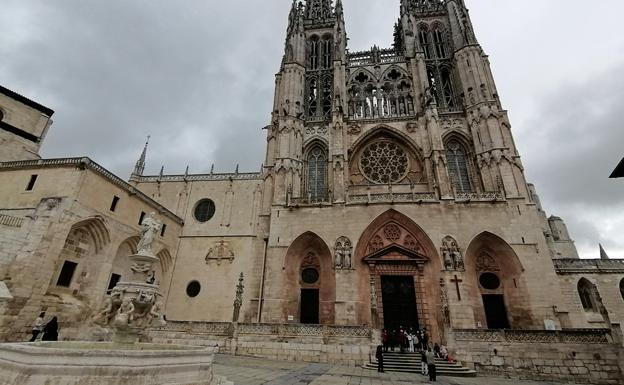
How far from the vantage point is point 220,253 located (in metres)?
19.6

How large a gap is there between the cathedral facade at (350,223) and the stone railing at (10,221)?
11 cm

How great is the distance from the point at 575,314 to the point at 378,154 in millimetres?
13936

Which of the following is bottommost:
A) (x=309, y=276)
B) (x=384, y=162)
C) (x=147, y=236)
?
(x=147, y=236)

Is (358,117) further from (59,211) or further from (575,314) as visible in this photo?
(59,211)

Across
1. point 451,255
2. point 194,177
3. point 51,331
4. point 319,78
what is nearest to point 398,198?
point 451,255

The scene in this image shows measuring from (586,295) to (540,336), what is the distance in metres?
8.65

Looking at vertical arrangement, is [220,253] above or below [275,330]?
above

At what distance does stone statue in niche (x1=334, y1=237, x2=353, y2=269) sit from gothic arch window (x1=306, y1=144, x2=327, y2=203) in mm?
3554

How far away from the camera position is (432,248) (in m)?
16.3

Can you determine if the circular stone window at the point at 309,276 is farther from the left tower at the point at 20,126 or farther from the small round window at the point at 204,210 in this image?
the left tower at the point at 20,126

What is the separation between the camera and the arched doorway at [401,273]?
15602mm

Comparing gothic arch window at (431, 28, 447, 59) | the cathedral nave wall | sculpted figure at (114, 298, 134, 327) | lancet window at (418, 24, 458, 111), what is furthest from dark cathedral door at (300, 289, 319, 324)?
gothic arch window at (431, 28, 447, 59)

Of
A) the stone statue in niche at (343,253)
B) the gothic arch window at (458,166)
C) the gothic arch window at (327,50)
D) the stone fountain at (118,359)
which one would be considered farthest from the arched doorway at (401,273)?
the gothic arch window at (327,50)

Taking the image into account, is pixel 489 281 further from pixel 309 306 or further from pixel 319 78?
pixel 319 78
